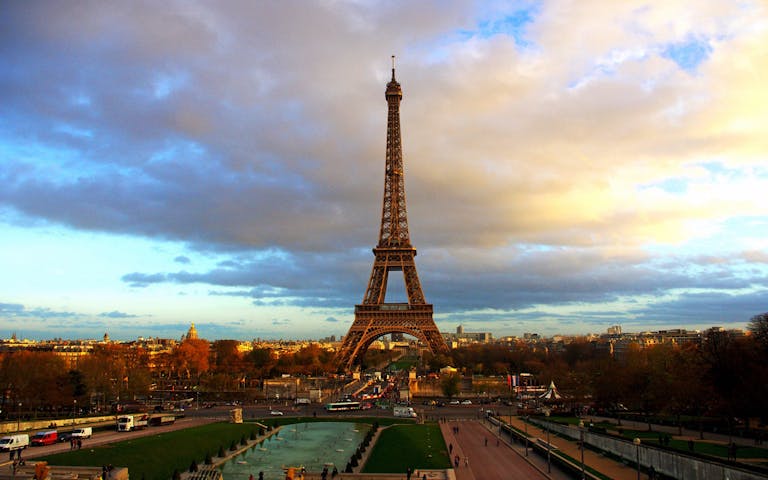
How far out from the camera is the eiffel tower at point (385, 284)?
10469 centimetres

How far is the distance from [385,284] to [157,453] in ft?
226

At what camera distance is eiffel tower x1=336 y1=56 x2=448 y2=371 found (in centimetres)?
10469

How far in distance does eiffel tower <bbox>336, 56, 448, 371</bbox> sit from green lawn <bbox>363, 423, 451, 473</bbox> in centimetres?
4590

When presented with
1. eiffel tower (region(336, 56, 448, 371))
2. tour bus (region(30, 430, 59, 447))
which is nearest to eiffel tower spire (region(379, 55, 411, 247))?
eiffel tower (region(336, 56, 448, 371))

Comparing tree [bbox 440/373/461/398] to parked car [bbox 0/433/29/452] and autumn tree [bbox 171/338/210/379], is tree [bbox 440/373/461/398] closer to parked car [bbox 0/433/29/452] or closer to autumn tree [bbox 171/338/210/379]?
autumn tree [bbox 171/338/210/379]

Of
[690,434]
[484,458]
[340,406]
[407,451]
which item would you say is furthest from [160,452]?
[690,434]

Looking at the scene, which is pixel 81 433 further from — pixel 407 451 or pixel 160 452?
pixel 407 451

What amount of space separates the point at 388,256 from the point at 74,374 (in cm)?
5319

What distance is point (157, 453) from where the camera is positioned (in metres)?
43.4

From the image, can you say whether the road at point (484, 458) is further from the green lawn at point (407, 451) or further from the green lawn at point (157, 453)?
the green lawn at point (157, 453)

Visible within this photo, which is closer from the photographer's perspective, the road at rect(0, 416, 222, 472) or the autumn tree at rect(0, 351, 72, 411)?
the road at rect(0, 416, 222, 472)

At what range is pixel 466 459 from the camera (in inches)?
1647

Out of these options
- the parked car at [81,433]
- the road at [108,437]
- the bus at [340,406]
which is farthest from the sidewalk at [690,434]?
the parked car at [81,433]

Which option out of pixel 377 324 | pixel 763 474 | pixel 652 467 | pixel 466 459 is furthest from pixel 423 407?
pixel 763 474
